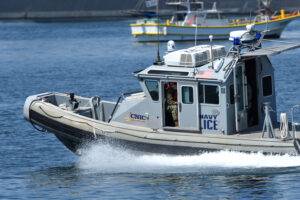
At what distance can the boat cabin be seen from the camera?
91.2 ft

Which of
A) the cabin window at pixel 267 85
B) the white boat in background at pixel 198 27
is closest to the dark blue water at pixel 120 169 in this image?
the cabin window at pixel 267 85

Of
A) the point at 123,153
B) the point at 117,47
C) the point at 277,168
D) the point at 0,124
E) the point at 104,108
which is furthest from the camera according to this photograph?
the point at 117,47

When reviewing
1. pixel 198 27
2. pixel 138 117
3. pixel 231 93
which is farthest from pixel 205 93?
pixel 198 27

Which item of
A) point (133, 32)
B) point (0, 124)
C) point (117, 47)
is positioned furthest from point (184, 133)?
point (133, 32)

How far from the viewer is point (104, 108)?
3086 centimetres

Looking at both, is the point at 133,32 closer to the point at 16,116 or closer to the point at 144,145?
the point at 16,116

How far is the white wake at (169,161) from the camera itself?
2709 cm

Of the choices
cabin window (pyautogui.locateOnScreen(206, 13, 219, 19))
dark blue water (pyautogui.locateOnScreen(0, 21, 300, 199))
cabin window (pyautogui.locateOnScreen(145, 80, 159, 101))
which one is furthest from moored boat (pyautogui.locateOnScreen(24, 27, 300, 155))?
cabin window (pyautogui.locateOnScreen(206, 13, 219, 19))

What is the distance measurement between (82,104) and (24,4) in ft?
317

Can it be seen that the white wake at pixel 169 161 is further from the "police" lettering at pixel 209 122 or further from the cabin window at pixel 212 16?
the cabin window at pixel 212 16

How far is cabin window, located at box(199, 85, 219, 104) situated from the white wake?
125 cm

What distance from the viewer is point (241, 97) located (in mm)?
28109

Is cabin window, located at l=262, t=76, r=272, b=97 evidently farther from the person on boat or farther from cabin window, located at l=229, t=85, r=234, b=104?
the person on boat

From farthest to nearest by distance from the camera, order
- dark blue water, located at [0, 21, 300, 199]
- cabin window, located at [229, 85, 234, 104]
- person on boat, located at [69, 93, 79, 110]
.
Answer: person on boat, located at [69, 93, 79, 110]
cabin window, located at [229, 85, 234, 104]
dark blue water, located at [0, 21, 300, 199]
